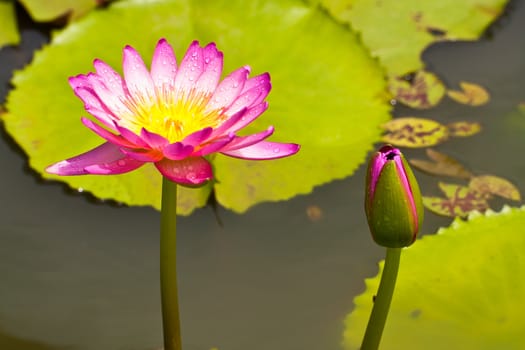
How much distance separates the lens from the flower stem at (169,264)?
1.25 metres

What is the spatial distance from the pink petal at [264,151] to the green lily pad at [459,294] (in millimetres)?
484

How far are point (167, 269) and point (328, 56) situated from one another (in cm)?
99

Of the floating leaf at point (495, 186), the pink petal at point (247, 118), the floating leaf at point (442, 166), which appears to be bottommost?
the floating leaf at point (495, 186)

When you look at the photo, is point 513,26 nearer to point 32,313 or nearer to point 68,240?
point 68,240

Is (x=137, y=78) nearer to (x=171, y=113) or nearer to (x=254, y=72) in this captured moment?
(x=171, y=113)

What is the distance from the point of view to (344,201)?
1.85m

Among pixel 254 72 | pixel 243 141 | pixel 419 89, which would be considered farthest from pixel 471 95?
pixel 243 141

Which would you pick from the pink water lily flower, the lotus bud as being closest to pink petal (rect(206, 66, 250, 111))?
the pink water lily flower

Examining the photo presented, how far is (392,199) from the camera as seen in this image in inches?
46.8

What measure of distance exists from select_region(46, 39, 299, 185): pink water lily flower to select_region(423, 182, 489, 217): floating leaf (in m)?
0.70

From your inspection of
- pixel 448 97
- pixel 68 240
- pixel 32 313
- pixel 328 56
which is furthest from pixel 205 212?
pixel 448 97

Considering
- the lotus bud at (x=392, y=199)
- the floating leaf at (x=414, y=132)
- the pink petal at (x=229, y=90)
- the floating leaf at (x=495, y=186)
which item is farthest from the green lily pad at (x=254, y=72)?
the lotus bud at (x=392, y=199)

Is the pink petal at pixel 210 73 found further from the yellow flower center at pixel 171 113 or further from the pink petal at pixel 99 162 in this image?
the pink petal at pixel 99 162

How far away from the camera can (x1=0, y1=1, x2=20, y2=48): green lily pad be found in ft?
7.48
